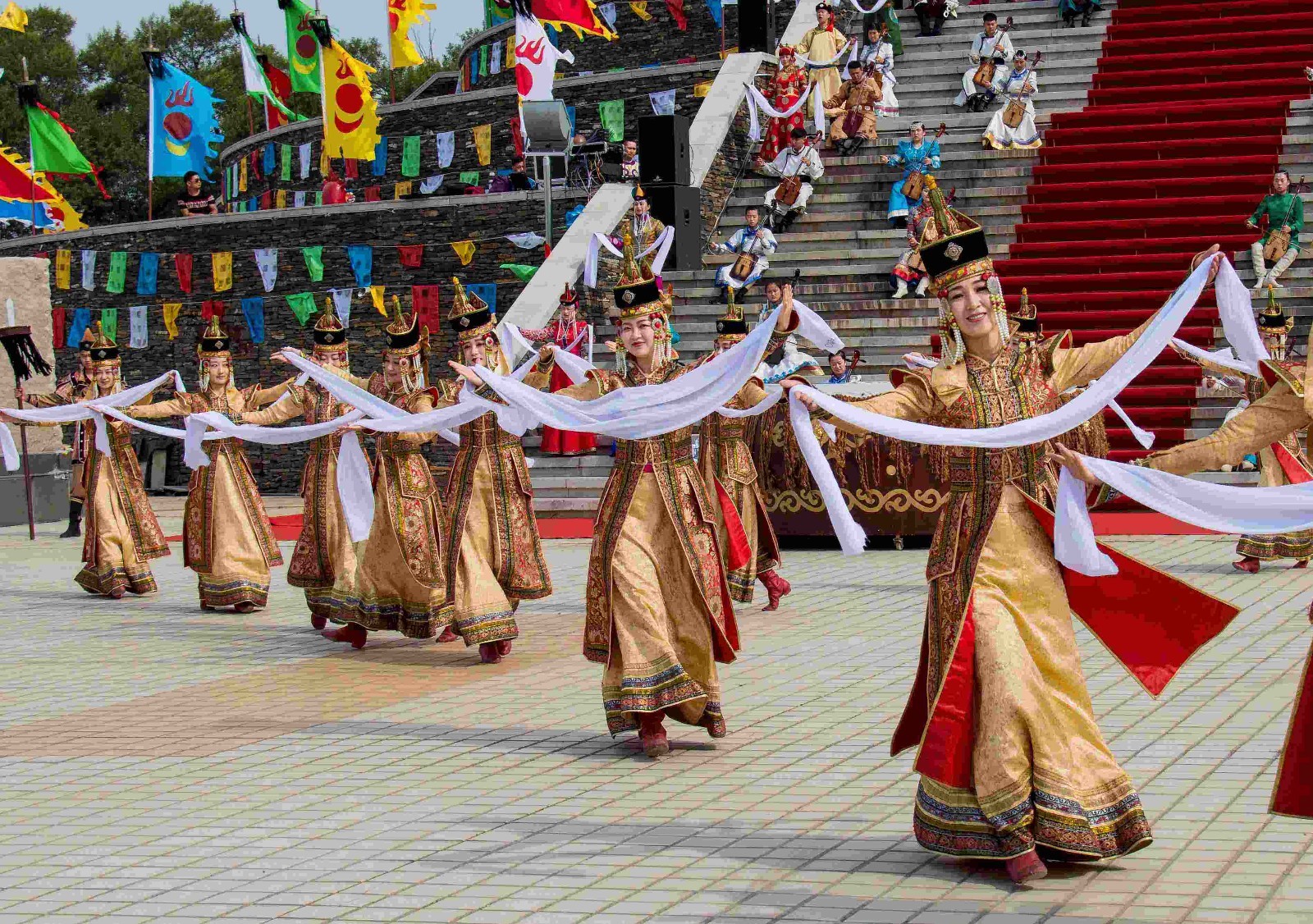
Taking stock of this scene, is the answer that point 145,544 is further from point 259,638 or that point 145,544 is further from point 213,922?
point 213,922

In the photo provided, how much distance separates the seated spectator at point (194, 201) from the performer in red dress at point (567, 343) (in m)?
11.0

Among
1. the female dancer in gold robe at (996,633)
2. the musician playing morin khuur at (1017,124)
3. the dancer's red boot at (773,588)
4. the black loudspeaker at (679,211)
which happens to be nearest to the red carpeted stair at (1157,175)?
the musician playing morin khuur at (1017,124)

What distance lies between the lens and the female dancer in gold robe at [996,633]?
5531 mm

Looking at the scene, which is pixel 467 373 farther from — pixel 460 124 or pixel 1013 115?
pixel 460 124

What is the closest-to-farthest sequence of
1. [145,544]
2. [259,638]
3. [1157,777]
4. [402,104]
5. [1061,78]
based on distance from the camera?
[1157,777]
[259,638]
[145,544]
[1061,78]
[402,104]

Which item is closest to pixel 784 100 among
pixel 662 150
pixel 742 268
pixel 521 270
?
pixel 742 268

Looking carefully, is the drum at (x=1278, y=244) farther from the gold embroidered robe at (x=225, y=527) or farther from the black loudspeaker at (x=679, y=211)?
the gold embroidered robe at (x=225, y=527)

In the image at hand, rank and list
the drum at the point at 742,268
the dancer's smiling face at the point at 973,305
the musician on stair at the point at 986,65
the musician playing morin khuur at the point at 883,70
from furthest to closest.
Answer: the musician playing morin khuur at the point at 883,70 → the musician on stair at the point at 986,65 → the drum at the point at 742,268 → the dancer's smiling face at the point at 973,305

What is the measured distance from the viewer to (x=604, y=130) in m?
29.0

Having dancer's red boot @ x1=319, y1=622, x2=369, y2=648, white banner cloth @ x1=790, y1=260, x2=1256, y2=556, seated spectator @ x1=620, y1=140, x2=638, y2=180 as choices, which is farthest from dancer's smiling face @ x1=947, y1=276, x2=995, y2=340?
seated spectator @ x1=620, y1=140, x2=638, y2=180

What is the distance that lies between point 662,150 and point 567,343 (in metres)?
6.33

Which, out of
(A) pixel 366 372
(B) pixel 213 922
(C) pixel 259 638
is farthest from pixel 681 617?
(A) pixel 366 372

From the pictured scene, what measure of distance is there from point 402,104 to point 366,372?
21.7 feet

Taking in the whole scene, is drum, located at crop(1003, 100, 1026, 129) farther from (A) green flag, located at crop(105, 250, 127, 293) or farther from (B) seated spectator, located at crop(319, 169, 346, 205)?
(A) green flag, located at crop(105, 250, 127, 293)
